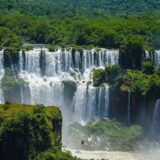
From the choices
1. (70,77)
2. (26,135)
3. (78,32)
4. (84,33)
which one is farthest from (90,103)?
(26,135)

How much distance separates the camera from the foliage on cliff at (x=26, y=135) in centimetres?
3641

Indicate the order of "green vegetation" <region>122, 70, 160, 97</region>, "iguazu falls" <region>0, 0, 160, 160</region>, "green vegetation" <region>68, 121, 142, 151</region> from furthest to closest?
1. "green vegetation" <region>122, 70, 160, 97</region>
2. "green vegetation" <region>68, 121, 142, 151</region>
3. "iguazu falls" <region>0, 0, 160, 160</region>

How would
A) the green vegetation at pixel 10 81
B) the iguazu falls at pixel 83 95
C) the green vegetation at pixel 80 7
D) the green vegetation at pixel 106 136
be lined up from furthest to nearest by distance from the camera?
→ 1. the green vegetation at pixel 80 7
2. the green vegetation at pixel 10 81
3. the green vegetation at pixel 106 136
4. the iguazu falls at pixel 83 95

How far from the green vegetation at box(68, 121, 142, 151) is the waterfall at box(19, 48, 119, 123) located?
9.95ft

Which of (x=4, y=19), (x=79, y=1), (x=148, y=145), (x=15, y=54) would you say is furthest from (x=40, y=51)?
(x=79, y=1)

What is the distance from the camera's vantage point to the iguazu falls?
3706 centimetres

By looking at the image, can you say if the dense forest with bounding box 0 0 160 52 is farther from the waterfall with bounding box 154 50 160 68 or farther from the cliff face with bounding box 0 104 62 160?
the cliff face with bounding box 0 104 62 160

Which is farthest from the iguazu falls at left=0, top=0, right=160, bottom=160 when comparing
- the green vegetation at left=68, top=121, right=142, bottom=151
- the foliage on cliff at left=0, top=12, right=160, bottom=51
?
the foliage on cliff at left=0, top=12, right=160, bottom=51

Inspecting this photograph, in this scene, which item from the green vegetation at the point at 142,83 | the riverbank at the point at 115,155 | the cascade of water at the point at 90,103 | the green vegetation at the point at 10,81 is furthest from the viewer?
the cascade of water at the point at 90,103

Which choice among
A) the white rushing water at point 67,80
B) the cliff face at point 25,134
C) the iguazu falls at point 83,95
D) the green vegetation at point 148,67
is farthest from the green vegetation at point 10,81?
the cliff face at point 25,134

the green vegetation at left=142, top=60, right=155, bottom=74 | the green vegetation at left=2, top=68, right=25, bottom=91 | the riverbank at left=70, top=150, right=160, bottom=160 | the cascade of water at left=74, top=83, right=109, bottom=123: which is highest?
the green vegetation at left=142, top=60, right=155, bottom=74

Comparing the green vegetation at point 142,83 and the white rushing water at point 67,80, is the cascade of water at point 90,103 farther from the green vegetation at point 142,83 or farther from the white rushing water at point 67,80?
the green vegetation at point 142,83

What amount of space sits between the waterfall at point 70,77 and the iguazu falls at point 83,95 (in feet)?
0.24

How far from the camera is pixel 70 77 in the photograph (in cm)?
5584
